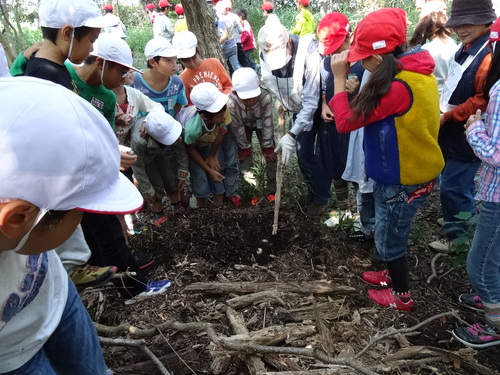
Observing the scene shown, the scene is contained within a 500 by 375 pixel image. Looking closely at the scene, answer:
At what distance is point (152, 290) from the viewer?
280cm

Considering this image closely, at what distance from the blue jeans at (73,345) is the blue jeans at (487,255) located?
2.14 m

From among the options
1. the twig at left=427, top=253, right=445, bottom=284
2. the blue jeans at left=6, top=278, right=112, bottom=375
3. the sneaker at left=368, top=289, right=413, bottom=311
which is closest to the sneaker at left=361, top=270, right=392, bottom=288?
the sneaker at left=368, top=289, right=413, bottom=311

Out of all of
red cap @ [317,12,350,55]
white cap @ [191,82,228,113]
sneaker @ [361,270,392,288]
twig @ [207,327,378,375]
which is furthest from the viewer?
white cap @ [191,82,228,113]

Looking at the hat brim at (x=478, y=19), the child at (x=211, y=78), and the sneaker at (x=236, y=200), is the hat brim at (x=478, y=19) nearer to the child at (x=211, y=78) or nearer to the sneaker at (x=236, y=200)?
the child at (x=211, y=78)

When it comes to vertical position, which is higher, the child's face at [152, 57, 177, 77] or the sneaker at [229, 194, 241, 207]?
the child's face at [152, 57, 177, 77]

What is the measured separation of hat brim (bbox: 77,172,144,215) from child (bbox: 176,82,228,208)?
268cm

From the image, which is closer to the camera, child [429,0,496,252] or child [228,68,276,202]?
child [429,0,496,252]

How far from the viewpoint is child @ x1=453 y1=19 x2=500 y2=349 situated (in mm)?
2076

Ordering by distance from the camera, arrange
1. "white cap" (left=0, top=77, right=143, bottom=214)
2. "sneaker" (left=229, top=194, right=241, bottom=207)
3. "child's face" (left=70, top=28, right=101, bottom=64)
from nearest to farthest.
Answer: "white cap" (left=0, top=77, right=143, bottom=214) < "child's face" (left=70, top=28, right=101, bottom=64) < "sneaker" (left=229, top=194, right=241, bottom=207)

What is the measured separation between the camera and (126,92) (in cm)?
360

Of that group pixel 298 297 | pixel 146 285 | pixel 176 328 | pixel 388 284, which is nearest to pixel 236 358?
pixel 176 328

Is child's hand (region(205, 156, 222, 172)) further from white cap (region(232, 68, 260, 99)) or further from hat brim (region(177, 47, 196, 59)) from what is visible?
hat brim (region(177, 47, 196, 59))

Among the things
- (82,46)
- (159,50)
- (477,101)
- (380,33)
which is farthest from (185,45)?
(477,101)

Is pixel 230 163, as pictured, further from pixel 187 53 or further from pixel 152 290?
pixel 152 290
